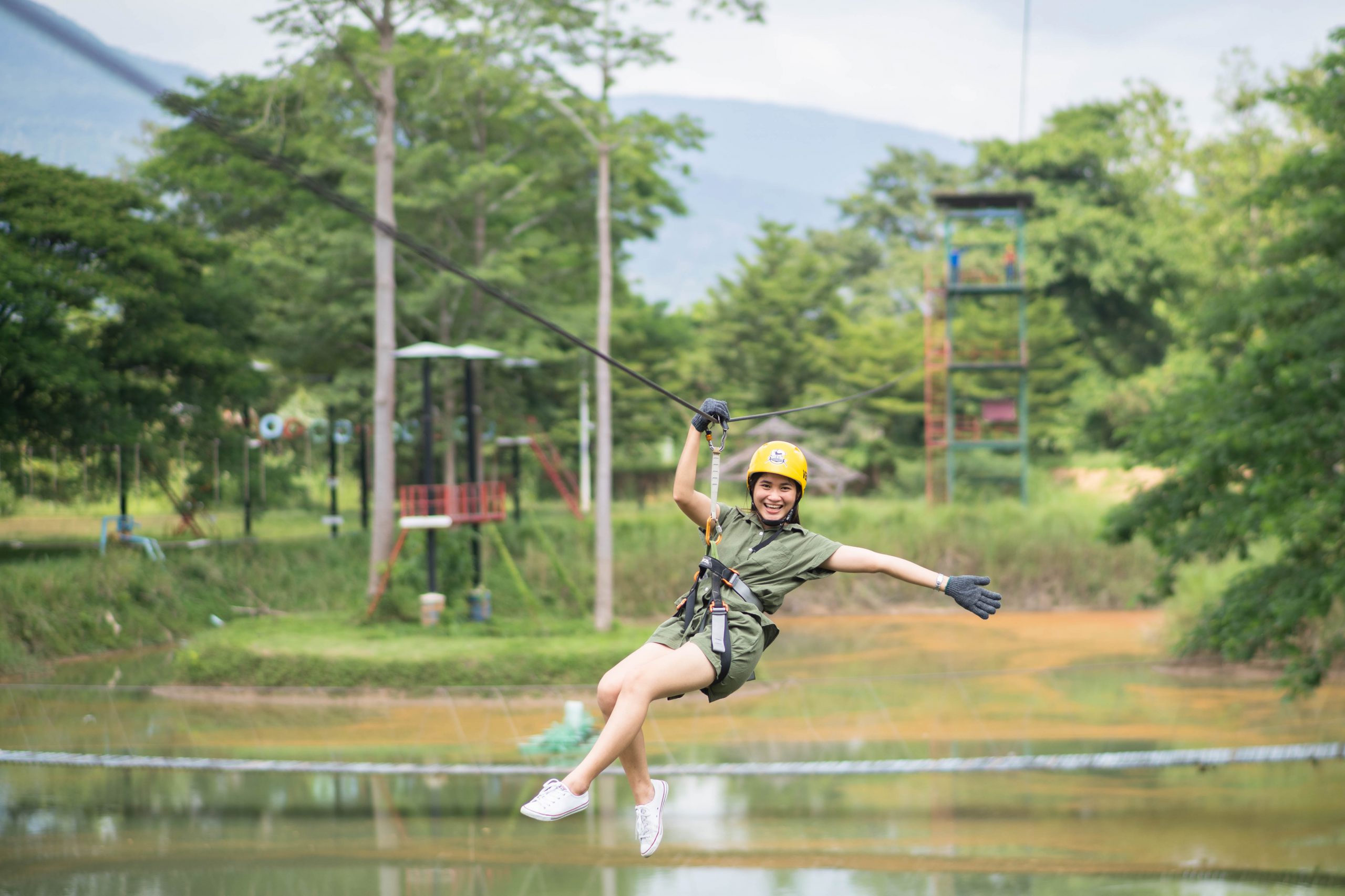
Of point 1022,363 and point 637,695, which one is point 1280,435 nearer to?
point 637,695

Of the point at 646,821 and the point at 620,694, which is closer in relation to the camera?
the point at 620,694

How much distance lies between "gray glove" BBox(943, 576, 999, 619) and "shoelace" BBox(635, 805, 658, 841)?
1280mm

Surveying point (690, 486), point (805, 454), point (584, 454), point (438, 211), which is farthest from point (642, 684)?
point (805, 454)

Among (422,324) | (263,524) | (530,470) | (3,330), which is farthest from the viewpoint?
(530,470)

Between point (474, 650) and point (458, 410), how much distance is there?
35.7 ft

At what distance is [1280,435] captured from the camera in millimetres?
11984

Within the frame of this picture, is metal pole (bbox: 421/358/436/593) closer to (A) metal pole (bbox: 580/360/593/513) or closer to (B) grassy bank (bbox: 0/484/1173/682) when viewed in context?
(B) grassy bank (bbox: 0/484/1173/682)

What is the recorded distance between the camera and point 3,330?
19.7 m

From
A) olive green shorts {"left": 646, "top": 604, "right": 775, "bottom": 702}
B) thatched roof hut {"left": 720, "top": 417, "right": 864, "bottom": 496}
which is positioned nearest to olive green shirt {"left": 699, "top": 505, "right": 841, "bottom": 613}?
olive green shorts {"left": 646, "top": 604, "right": 775, "bottom": 702}

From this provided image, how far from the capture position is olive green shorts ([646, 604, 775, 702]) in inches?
172

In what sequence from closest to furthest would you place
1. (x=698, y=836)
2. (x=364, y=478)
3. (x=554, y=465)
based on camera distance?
(x=698, y=836), (x=364, y=478), (x=554, y=465)

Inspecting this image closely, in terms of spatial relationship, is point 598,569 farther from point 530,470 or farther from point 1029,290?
point 1029,290

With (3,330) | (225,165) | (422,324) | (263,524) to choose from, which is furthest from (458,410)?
(3,330)

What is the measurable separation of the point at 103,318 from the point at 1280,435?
19329 mm
